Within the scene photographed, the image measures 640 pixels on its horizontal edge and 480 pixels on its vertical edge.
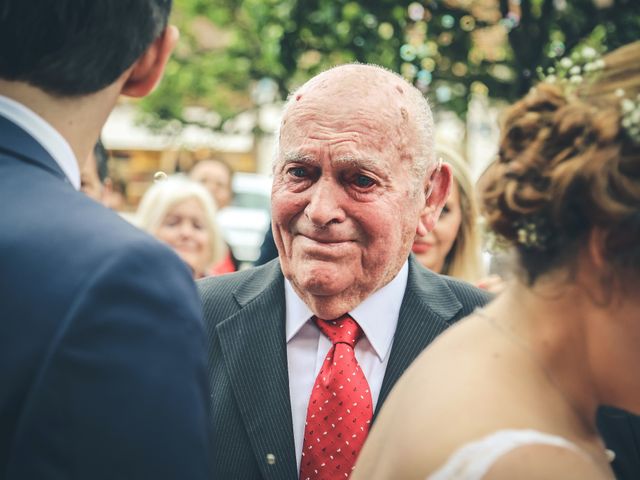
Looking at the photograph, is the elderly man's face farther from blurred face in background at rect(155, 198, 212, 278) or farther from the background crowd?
blurred face in background at rect(155, 198, 212, 278)

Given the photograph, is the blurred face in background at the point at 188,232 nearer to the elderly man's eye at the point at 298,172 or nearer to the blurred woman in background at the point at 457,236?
the blurred woman in background at the point at 457,236

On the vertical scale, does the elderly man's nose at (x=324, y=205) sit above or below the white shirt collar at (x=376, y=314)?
above

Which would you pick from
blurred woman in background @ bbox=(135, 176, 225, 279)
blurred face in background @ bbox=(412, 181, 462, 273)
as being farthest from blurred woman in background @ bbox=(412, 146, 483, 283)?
blurred woman in background @ bbox=(135, 176, 225, 279)

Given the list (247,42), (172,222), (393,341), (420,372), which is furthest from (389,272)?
(247,42)

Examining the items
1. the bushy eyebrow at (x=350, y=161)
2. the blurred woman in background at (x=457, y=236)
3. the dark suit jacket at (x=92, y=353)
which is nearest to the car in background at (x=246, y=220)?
the blurred woman in background at (x=457, y=236)

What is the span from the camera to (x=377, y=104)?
3242 millimetres

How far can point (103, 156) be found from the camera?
17.9ft

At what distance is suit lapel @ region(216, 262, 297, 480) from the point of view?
2918 mm

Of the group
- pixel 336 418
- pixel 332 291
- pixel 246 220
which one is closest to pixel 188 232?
pixel 332 291

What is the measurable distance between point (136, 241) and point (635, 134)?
0.93 meters

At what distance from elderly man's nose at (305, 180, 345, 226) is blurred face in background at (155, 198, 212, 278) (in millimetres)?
3907

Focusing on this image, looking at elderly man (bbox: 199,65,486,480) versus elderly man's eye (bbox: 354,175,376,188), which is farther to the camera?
elderly man's eye (bbox: 354,175,376,188)

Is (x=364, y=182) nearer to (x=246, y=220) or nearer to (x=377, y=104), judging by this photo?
(x=377, y=104)

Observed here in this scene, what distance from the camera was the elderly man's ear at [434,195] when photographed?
3439mm
